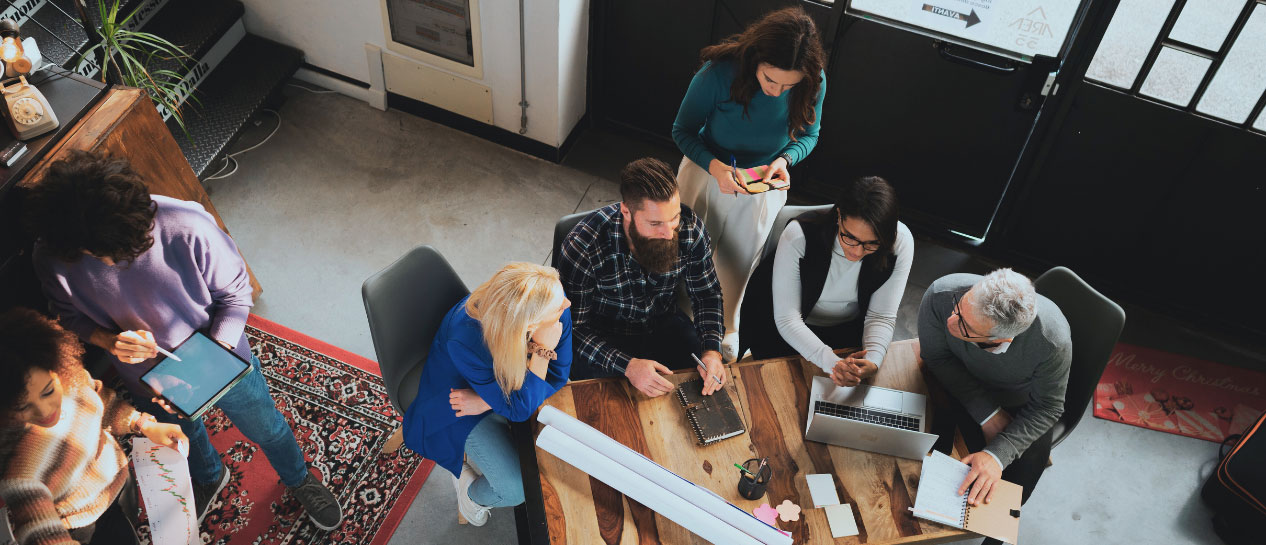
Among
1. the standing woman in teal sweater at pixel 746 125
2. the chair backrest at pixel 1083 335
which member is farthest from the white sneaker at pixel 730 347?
the chair backrest at pixel 1083 335

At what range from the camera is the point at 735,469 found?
225 cm

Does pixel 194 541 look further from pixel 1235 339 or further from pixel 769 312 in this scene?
pixel 1235 339

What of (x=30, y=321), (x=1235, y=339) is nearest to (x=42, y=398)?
(x=30, y=321)

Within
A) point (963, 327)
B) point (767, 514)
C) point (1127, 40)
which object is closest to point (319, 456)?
point (767, 514)

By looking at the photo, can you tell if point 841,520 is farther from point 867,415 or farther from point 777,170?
point 777,170

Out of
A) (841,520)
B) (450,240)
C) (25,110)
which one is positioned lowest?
(450,240)

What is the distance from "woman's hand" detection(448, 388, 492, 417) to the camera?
7.59ft

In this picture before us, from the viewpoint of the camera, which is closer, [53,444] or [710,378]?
[53,444]

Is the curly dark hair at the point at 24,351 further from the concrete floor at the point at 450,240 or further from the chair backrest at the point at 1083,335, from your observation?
the chair backrest at the point at 1083,335

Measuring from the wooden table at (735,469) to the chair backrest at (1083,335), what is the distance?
0.59 meters

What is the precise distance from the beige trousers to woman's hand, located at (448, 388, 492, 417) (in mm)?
1061

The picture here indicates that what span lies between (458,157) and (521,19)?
0.94m

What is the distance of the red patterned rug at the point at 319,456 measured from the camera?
291 centimetres

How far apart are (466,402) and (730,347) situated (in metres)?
1.19
